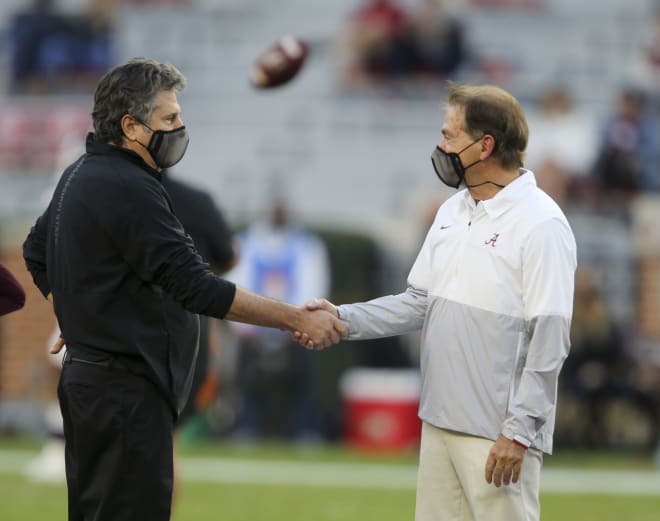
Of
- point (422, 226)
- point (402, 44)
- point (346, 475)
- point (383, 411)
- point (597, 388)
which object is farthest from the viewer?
point (402, 44)

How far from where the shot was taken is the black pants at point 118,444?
5066 mm

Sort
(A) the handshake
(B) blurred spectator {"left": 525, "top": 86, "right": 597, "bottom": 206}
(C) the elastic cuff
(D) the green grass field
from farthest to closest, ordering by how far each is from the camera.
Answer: (B) blurred spectator {"left": 525, "top": 86, "right": 597, "bottom": 206}
(D) the green grass field
(A) the handshake
(C) the elastic cuff

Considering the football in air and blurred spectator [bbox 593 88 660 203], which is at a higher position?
blurred spectator [bbox 593 88 660 203]

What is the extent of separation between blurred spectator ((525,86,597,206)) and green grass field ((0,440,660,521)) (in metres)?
2.97

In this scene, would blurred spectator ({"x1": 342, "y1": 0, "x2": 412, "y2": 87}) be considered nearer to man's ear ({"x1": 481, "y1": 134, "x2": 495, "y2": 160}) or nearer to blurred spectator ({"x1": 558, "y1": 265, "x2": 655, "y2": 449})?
blurred spectator ({"x1": 558, "y1": 265, "x2": 655, "y2": 449})

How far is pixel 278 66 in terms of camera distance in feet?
24.7

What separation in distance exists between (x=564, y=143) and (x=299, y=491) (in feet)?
19.7

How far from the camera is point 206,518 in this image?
9.31 metres

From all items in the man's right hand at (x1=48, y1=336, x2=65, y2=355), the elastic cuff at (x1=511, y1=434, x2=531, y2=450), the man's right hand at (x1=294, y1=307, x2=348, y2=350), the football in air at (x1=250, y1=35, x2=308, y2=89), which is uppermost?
the football in air at (x1=250, y1=35, x2=308, y2=89)

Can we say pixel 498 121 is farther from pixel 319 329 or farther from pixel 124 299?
pixel 124 299

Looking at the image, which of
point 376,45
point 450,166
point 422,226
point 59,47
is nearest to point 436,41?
point 376,45

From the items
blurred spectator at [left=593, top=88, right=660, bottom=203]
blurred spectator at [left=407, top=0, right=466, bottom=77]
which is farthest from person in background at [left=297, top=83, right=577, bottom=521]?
blurred spectator at [left=407, top=0, right=466, bottom=77]

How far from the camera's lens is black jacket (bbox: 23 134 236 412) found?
5051mm

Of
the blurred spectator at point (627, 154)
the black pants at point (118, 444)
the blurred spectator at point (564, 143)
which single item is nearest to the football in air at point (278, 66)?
the black pants at point (118, 444)
